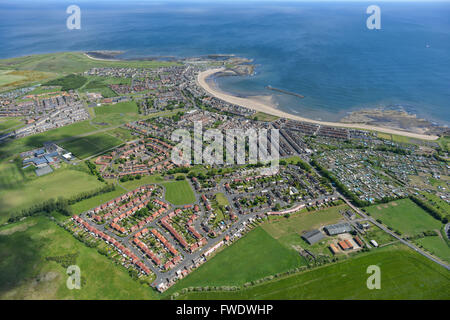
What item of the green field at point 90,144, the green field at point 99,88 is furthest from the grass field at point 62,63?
the green field at point 90,144

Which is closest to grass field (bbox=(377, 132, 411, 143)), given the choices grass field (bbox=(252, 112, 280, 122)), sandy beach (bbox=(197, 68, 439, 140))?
sandy beach (bbox=(197, 68, 439, 140))

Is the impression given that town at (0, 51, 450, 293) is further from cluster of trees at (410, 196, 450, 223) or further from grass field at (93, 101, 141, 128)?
grass field at (93, 101, 141, 128)

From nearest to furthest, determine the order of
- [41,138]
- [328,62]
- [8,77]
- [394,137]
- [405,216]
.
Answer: [405,216]
[41,138]
[394,137]
[8,77]
[328,62]

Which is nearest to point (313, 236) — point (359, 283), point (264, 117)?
point (359, 283)

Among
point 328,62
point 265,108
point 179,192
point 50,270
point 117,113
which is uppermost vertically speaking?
point 328,62

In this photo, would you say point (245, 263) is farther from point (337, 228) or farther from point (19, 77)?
point (19, 77)

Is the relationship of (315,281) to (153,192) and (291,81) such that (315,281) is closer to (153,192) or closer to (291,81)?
(153,192)

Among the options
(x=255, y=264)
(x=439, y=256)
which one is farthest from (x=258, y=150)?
(x=439, y=256)
